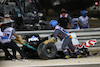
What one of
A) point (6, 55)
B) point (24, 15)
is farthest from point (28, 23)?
point (6, 55)

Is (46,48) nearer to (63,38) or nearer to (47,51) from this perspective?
(47,51)

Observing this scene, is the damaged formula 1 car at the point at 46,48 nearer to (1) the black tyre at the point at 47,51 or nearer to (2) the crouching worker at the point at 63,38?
(1) the black tyre at the point at 47,51

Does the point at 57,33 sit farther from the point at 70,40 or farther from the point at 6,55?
the point at 6,55

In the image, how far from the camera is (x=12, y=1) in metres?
17.4

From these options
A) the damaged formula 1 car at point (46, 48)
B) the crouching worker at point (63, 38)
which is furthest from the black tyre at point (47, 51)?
the crouching worker at point (63, 38)

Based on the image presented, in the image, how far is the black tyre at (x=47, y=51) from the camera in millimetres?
9547

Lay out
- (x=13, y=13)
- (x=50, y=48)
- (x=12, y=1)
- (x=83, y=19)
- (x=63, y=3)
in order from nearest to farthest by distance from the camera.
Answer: (x=50, y=48)
(x=83, y=19)
(x=13, y=13)
(x=12, y=1)
(x=63, y=3)

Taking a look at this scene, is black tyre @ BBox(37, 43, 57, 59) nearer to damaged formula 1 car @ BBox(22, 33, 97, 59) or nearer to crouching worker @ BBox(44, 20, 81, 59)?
damaged formula 1 car @ BBox(22, 33, 97, 59)

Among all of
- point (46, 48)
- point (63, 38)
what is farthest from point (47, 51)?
Answer: point (63, 38)

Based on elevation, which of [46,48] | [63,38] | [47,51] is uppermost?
[63,38]

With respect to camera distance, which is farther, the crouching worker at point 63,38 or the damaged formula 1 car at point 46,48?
the crouching worker at point 63,38

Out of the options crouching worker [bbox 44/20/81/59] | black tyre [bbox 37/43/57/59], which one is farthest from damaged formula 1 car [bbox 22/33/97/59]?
crouching worker [bbox 44/20/81/59]

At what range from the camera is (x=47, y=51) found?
32.0 ft

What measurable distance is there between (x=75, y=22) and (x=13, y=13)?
4412 mm
